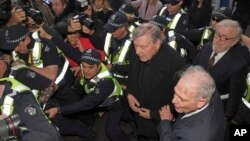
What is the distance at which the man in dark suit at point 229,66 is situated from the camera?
367cm

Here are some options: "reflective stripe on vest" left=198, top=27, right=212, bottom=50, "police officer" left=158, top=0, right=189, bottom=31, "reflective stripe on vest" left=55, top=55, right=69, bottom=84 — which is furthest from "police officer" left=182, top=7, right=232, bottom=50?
"reflective stripe on vest" left=55, top=55, right=69, bottom=84

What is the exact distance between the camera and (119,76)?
464 cm

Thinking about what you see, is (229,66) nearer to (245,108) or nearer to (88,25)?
(245,108)

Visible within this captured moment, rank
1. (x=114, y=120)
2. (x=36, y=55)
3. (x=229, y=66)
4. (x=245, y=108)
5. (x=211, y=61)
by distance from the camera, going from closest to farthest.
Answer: (x=229, y=66) → (x=211, y=61) → (x=245, y=108) → (x=36, y=55) → (x=114, y=120)

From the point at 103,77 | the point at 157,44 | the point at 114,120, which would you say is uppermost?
the point at 157,44

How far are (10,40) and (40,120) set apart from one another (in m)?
1.24

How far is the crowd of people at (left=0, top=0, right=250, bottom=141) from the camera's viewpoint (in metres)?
2.78

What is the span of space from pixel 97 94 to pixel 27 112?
4.62 ft

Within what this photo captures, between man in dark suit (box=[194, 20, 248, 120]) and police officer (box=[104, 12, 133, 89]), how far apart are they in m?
1.14

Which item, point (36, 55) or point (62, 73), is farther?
point (62, 73)

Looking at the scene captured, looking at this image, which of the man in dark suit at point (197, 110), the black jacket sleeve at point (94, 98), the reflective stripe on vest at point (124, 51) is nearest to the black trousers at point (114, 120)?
the black jacket sleeve at point (94, 98)

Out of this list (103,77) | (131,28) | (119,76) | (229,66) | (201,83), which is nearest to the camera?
(201,83)

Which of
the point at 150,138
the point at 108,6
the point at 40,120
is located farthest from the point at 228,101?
the point at 108,6

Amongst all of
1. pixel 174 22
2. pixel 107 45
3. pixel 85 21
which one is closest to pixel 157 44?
pixel 107 45
